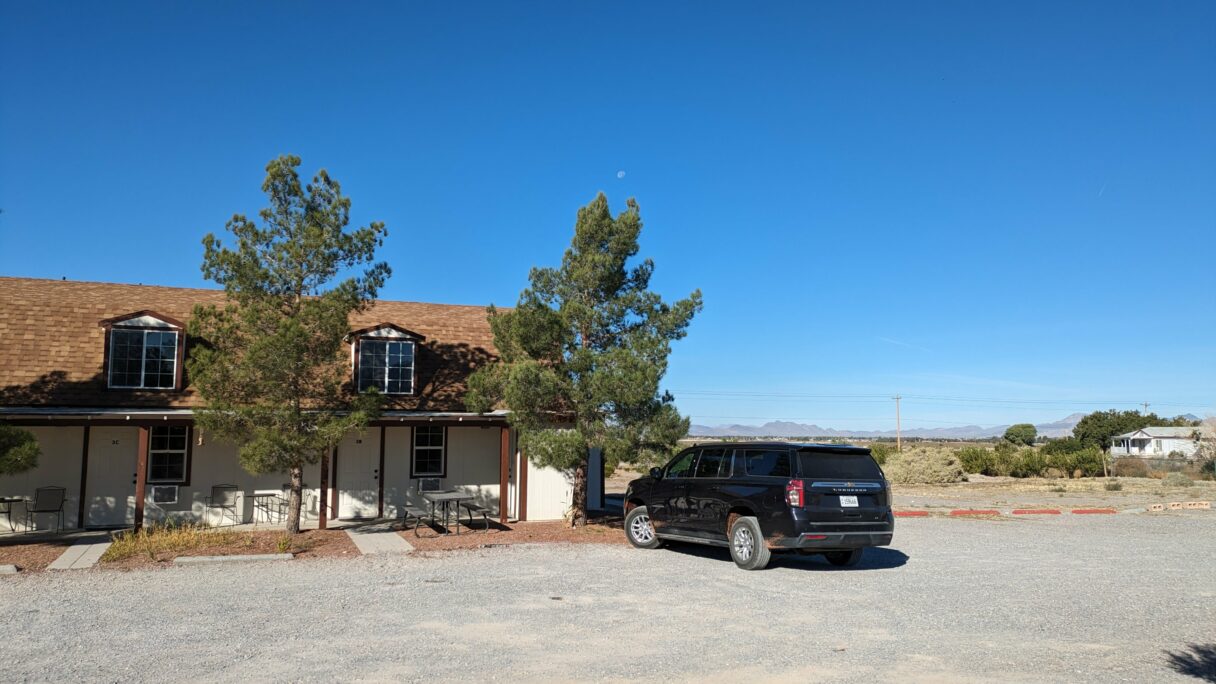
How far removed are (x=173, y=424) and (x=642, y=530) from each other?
9.42 metres

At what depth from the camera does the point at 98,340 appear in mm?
16812

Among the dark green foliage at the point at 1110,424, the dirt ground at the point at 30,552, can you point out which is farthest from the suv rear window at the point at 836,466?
the dark green foliage at the point at 1110,424

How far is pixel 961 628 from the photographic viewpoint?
802 centimetres

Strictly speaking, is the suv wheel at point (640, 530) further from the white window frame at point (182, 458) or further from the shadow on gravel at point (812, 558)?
the white window frame at point (182, 458)

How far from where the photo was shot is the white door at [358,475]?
17.8 meters

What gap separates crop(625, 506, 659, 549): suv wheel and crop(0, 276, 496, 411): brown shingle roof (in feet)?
16.7

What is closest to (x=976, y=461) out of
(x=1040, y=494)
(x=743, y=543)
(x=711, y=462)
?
(x=1040, y=494)

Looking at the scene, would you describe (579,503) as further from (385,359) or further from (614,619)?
(614,619)

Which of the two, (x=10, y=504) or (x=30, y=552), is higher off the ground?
(x=10, y=504)

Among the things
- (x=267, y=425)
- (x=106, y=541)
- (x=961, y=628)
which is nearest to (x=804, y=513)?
(x=961, y=628)

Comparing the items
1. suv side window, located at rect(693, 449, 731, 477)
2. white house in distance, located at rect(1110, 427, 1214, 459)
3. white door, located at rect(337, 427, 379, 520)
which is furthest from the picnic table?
white house in distance, located at rect(1110, 427, 1214, 459)

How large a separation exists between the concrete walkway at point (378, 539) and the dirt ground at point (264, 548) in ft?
0.58

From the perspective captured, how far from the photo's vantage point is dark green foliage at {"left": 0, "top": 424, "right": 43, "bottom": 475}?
Result: 1212cm

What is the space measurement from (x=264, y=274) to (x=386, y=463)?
5.66m
